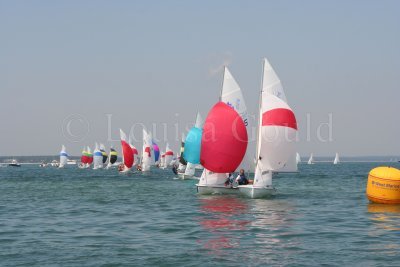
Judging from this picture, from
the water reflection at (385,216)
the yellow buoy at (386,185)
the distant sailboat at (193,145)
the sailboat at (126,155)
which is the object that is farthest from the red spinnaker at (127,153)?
the yellow buoy at (386,185)

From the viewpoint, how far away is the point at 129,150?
96.5 meters

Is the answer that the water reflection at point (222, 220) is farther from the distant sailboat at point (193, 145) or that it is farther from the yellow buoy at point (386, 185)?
the distant sailboat at point (193, 145)

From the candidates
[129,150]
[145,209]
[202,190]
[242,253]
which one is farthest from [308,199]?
[129,150]

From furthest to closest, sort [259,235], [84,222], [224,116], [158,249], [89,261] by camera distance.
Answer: [224,116]
[84,222]
[259,235]
[158,249]
[89,261]

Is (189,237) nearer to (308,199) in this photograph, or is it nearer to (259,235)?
(259,235)

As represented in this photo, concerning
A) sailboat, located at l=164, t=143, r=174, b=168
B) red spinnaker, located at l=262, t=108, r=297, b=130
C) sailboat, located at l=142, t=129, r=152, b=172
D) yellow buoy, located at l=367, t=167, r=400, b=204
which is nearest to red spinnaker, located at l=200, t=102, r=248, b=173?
red spinnaker, located at l=262, t=108, r=297, b=130

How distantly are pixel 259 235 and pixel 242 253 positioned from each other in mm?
3944

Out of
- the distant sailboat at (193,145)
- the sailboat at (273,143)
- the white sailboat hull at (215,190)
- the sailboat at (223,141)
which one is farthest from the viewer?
the distant sailboat at (193,145)

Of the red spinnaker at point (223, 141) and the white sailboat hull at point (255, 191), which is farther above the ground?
the red spinnaker at point (223, 141)

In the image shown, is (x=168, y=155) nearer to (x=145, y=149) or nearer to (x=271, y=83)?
(x=145, y=149)

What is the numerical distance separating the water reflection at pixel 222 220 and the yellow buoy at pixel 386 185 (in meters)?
7.27

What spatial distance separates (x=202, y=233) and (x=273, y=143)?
1446 cm

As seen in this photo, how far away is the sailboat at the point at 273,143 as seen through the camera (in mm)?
37188

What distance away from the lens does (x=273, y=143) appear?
37.2 metres
